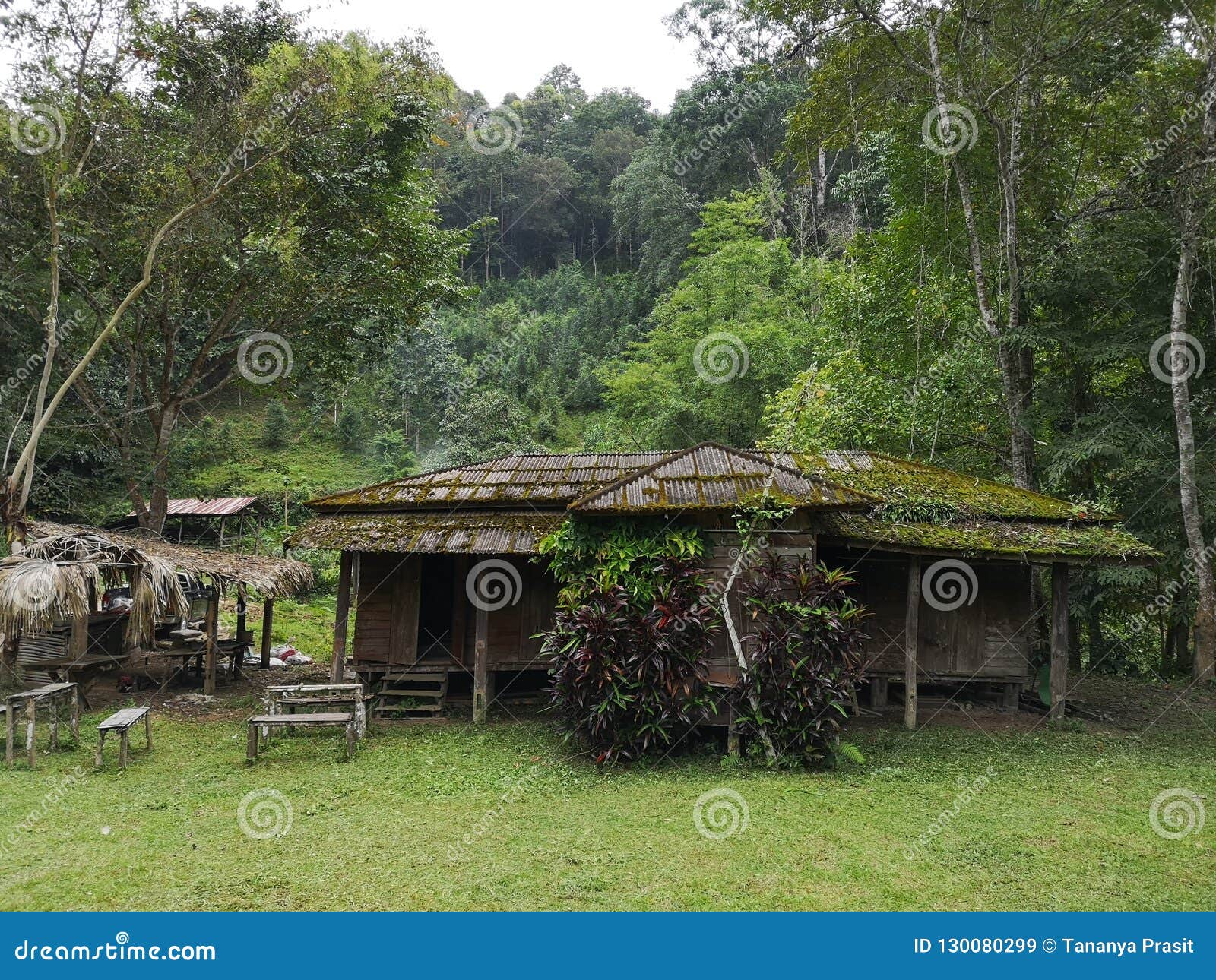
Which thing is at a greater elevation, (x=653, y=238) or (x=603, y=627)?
(x=653, y=238)

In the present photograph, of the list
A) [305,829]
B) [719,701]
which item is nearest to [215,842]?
[305,829]

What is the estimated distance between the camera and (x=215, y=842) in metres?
6.13

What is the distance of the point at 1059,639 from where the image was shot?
10.7 m

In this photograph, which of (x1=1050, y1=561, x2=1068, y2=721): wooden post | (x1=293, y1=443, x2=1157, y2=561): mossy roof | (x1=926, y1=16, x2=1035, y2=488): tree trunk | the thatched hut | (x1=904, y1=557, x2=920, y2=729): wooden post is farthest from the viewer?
(x1=926, y1=16, x2=1035, y2=488): tree trunk

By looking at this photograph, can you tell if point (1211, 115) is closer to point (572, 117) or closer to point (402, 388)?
point (402, 388)

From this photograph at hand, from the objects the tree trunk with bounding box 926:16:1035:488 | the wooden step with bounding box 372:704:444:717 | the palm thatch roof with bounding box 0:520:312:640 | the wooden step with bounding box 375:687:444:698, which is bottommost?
the wooden step with bounding box 372:704:444:717

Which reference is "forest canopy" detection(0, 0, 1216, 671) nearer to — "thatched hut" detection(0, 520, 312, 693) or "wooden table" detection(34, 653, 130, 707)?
"thatched hut" detection(0, 520, 312, 693)

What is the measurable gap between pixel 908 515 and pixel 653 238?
29231 mm

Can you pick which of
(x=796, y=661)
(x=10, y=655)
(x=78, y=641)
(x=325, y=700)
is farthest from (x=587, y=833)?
(x=10, y=655)

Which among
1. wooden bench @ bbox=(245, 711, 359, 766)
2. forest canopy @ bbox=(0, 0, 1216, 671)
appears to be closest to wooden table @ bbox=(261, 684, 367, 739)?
wooden bench @ bbox=(245, 711, 359, 766)

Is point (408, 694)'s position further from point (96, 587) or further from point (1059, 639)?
point (1059, 639)

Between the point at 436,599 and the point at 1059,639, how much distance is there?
30.8ft

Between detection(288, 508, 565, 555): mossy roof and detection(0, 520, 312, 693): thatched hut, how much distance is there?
6.52 feet

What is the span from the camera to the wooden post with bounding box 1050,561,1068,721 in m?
10.6
